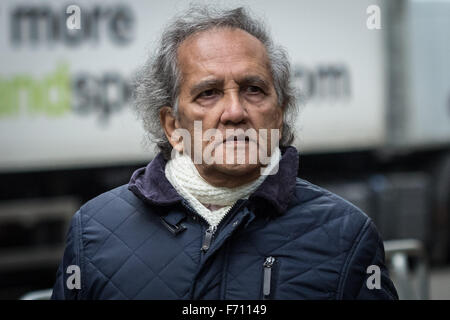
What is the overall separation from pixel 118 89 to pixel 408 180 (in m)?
2.81

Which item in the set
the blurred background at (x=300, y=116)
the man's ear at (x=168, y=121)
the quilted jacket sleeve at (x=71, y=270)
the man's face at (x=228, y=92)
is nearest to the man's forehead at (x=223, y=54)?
the man's face at (x=228, y=92)

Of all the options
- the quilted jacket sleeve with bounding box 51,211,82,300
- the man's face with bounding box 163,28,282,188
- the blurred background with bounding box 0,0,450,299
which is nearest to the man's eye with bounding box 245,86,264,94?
the man's face with bounding box 163,28,282,188

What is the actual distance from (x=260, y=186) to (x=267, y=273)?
0.22 meters

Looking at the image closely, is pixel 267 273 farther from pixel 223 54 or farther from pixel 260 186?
pixel 223 54

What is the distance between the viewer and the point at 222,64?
174cm

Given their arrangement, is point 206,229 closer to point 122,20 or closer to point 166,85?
point 166,85

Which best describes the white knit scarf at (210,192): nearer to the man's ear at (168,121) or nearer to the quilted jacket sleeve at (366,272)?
the man's ear at (168,121)

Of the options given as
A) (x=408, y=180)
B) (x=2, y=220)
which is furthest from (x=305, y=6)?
(x=2, y=220)

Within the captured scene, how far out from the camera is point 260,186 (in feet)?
5.78

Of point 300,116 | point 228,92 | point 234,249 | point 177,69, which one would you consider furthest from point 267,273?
point 300,116

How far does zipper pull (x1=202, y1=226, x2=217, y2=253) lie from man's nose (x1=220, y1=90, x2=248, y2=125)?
0.26 meters

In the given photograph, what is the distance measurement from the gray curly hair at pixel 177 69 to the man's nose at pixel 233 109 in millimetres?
153

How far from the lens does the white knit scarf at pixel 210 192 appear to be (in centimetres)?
177

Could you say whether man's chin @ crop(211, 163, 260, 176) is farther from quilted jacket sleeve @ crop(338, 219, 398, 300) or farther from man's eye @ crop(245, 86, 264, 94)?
quilted jacket sleeve @ crop(338, 219, 398, 300)
